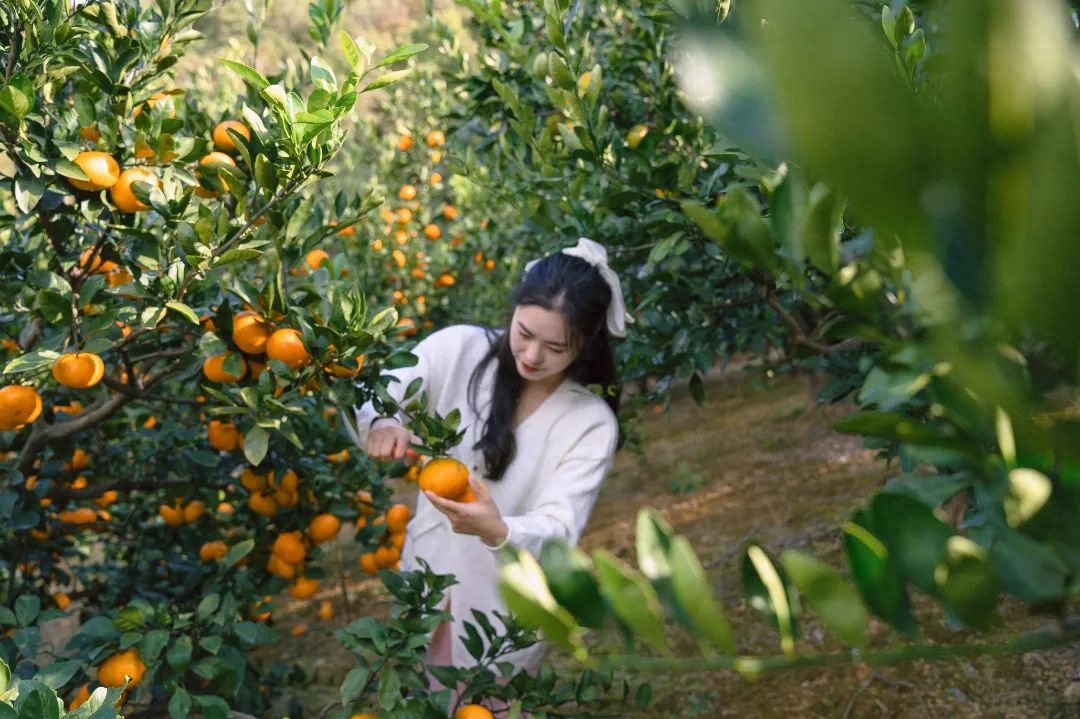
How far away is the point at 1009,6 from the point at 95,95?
1634 mm

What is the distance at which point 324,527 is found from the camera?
206cm

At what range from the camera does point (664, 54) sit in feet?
6.92

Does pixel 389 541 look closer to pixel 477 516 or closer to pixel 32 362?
pixel 477 516

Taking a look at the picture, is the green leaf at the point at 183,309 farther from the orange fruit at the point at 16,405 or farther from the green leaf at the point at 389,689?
the green leaf at the point at 389,689

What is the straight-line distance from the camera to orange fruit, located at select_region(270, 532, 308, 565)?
2.07 metres

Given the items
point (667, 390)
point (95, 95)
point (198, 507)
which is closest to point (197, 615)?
point (198, 507)

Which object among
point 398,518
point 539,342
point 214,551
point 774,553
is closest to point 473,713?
point 539,342

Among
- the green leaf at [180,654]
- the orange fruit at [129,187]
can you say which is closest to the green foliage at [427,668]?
the green leaf at [180,654]

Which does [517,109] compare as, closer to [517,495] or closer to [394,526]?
[517,495]

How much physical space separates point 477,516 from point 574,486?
0.40m

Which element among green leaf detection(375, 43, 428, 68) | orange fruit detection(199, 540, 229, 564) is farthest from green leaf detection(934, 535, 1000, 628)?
orange fruit detection(199, 540, 229, 564)

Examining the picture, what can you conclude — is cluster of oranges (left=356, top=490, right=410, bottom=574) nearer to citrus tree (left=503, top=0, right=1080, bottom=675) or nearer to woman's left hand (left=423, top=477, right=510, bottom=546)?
woman's left hand (left=423, top=477, right=510, bottom=546)

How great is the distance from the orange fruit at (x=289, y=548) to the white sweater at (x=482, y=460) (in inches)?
10.0

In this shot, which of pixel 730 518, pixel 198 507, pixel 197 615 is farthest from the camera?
pixel 730 518
